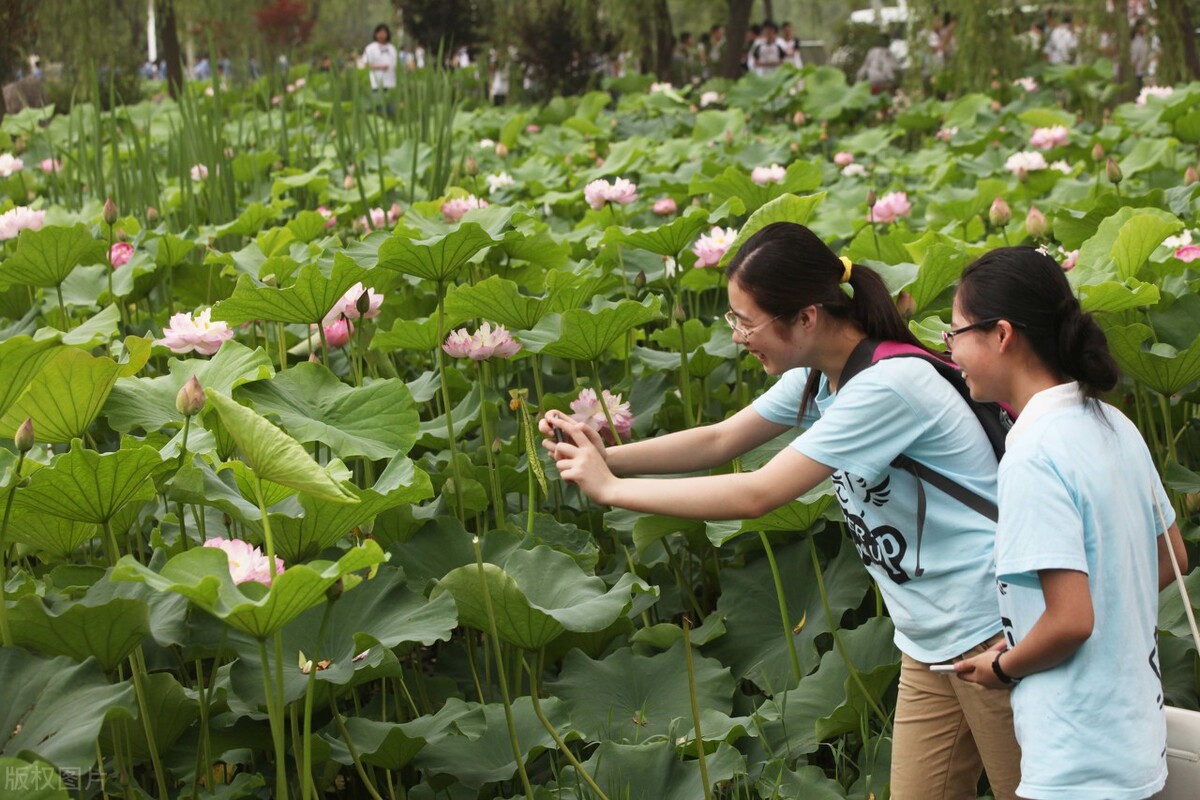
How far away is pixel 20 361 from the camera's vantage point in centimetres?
145

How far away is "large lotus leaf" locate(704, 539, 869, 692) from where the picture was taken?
6.62 feet

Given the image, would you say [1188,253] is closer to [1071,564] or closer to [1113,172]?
[1113,172]

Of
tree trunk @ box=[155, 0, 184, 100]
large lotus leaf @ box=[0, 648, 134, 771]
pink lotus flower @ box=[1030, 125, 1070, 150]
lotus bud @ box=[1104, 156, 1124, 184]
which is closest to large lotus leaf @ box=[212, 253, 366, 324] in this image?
large lotus leaf @ box=[0, 648, 134, 771]

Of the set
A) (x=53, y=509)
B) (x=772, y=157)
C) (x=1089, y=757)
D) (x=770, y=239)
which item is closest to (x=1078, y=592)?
(x=1089, y=757)

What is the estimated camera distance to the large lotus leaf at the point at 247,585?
46.1 inches

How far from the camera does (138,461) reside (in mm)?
1445

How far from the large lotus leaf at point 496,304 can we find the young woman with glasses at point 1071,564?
87 centimetres

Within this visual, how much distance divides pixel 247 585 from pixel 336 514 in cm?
25

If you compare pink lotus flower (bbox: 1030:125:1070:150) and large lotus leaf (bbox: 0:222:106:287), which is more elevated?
large lotus leaf (bbox: 0:222:106:287)

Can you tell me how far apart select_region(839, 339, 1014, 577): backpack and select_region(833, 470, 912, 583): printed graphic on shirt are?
3 centimetres

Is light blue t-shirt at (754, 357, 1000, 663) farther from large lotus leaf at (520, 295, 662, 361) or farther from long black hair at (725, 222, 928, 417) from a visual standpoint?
large lotus leaf at (520, 295, 662, 361)

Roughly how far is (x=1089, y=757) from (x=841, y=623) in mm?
928

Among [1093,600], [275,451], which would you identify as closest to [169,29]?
[275,451]

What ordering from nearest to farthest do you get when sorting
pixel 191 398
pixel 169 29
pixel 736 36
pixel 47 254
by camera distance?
1. pixel 191 398
2. pixel 47 254
3. pixel 169 29
4. pixel 736 36
